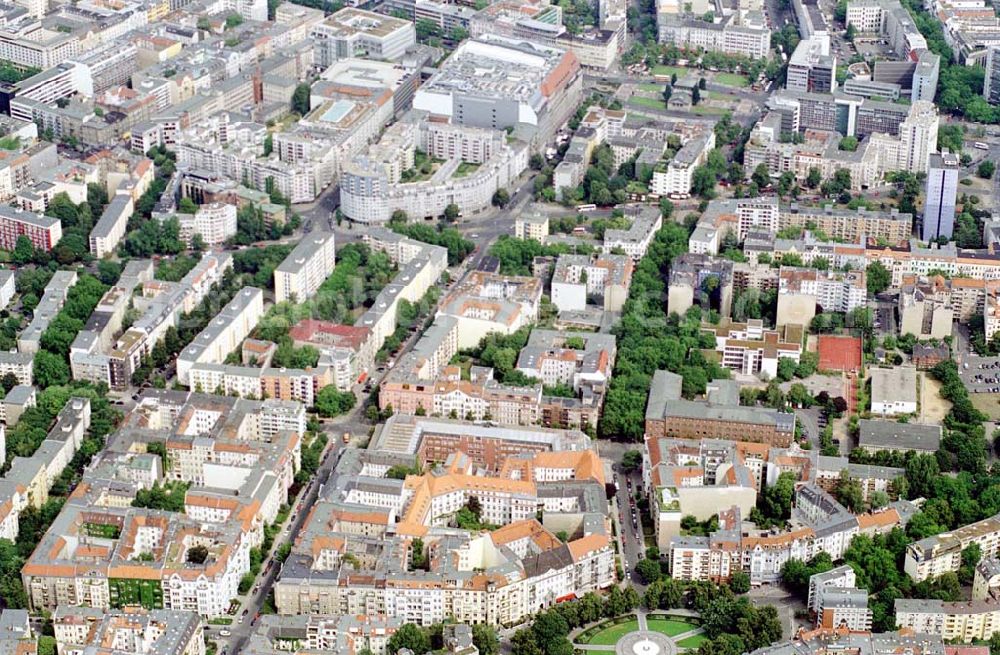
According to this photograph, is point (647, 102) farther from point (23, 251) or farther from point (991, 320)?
point (23, 251)

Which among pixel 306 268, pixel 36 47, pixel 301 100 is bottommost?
pixel 301 100

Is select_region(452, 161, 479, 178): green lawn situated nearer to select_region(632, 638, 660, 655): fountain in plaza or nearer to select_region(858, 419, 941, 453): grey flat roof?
select_region(858, 419, 941, 453): grey flat roof

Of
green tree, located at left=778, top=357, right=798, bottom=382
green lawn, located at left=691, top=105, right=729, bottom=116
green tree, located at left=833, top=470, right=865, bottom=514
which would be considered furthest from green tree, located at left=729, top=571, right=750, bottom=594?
green lawn, located at left=691, top=105, right=729, bottom=116

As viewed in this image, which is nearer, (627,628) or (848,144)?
(627,628)

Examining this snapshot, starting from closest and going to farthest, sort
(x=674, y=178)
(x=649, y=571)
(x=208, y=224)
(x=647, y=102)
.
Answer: (x=649, y=571), (x=208, y=224), (x=674, y=178), (x=647, y=102)

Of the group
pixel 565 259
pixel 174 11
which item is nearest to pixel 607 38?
pixel 174 11

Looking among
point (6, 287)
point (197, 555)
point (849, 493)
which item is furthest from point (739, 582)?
point (6, 287)
